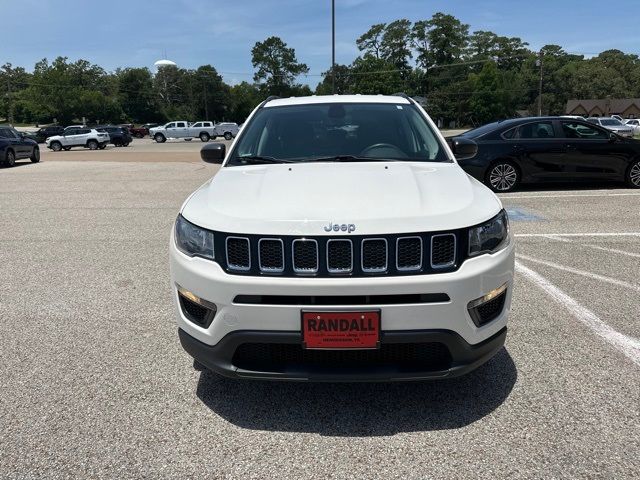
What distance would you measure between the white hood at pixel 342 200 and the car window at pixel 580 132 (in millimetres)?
8133

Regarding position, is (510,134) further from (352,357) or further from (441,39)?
(441,39)

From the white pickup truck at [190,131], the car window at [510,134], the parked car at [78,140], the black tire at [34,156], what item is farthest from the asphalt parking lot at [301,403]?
the white pickup truck at [190,131]

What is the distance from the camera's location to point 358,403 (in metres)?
2.88

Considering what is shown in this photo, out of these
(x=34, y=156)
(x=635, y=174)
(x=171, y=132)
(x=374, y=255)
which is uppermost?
(x=374, y=255)

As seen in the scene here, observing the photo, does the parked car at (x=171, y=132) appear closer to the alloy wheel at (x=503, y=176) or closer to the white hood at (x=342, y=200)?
the alloy wheel at (x=503, y=176)

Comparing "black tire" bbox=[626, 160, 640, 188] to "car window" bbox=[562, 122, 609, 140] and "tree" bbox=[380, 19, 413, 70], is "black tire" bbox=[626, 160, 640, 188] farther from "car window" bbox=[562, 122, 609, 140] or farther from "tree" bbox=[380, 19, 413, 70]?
"tree" bbox=[380, 19, 413, 70]

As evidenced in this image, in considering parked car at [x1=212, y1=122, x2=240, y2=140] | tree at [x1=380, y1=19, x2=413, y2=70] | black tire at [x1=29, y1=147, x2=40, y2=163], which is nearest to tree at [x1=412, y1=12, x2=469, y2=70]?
tree at [x1=380, y1=19, x2=413, y2=70]

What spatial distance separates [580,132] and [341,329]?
9.65 meters

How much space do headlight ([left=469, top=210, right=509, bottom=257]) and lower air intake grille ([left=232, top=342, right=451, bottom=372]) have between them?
511 mm

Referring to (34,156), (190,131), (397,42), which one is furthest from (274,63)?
(34,156)

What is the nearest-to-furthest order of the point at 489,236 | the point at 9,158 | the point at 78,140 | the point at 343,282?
1. the point at 343,282
2. the point at 489,236
3. the point at 9,158
4. the point at 78,140

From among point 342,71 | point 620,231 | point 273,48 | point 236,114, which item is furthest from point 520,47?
point 620,231

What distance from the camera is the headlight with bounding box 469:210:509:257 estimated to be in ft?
8.35

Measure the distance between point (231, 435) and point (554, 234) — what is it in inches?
221
